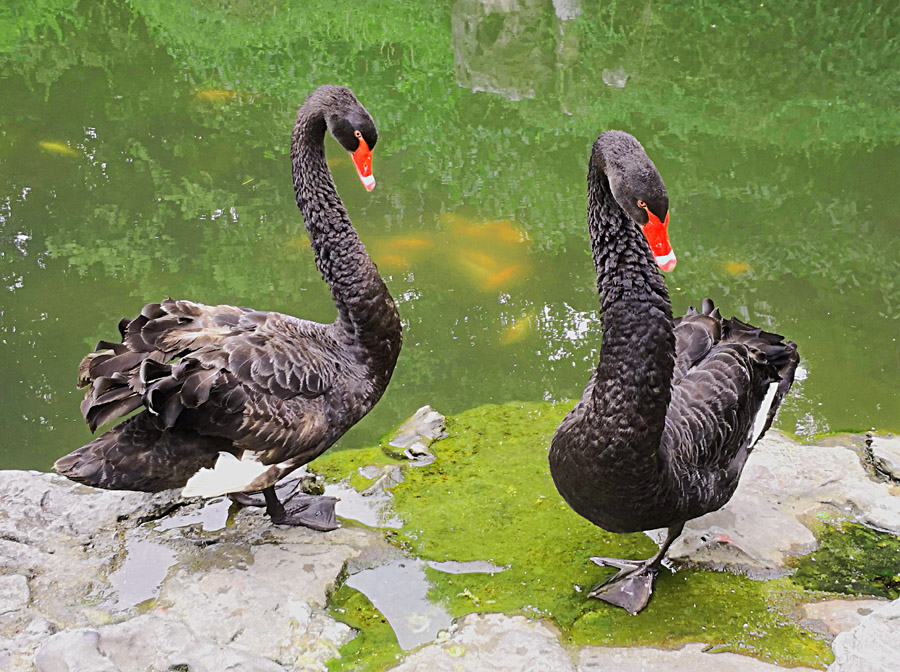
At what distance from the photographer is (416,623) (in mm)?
2613

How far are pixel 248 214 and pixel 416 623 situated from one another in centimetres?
335

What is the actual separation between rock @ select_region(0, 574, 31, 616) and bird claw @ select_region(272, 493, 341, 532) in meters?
0.82

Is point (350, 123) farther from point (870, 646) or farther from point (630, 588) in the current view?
point (870, 646)

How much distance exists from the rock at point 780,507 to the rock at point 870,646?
61 cm

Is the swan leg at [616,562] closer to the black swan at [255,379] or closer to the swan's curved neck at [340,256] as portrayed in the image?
the black swan at [255,379]

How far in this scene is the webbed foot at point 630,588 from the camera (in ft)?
8.53

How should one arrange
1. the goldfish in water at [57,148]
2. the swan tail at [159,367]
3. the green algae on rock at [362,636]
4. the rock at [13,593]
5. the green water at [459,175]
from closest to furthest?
the green algae on rock at [362,636]
the rock at [13,593]
the swan tail at [159,367]
the green water at [459,175]
the goldfish in water at [57,148]

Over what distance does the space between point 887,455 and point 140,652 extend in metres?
2.78

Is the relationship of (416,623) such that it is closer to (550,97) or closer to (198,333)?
(198,333)

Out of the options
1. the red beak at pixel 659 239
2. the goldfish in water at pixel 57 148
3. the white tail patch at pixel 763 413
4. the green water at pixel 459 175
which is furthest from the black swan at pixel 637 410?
the goldfish in water at pixel 57 148

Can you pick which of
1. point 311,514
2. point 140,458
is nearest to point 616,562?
point 311,514

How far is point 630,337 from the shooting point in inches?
93.7

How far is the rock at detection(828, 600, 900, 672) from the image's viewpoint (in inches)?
80.7

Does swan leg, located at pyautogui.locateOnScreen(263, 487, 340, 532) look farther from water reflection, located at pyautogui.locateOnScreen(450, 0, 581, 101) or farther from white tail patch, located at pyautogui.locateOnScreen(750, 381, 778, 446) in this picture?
water reflection, located at pyautogui.locateOnScreen(450, 0, 581, 101)
